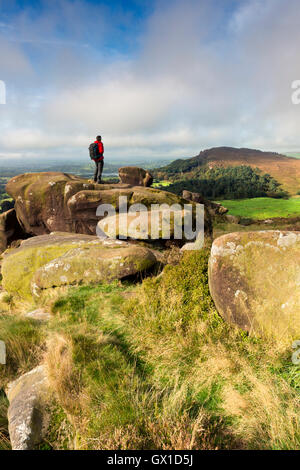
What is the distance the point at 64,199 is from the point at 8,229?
8.58m

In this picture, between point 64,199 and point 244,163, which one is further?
point 244,163

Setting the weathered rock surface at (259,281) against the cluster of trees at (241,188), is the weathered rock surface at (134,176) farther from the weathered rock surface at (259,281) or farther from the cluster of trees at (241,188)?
the cluster of trees at (241,188)

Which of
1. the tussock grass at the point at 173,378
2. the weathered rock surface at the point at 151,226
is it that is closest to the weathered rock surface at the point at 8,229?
the weathered rock surface at the point at 151,226

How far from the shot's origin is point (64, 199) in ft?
60.8

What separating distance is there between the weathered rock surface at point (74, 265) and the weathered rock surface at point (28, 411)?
4.39m

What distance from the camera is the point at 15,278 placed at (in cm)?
995

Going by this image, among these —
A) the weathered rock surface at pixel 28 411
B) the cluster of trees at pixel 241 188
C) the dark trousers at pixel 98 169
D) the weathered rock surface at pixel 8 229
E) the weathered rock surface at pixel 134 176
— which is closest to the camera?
the weathered rock surface at pixel 28 411

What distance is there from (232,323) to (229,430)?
214 cm

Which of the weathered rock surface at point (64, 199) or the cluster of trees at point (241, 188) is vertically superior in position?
the cluster of trees at point (241, 188)

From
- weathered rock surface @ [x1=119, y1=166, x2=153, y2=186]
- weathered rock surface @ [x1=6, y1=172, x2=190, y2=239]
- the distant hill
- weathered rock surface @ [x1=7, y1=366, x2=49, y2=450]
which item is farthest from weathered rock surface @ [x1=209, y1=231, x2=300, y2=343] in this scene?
the distant hill

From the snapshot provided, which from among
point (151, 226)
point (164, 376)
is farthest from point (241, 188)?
point (164, 376)

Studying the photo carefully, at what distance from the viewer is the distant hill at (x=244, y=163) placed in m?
107
